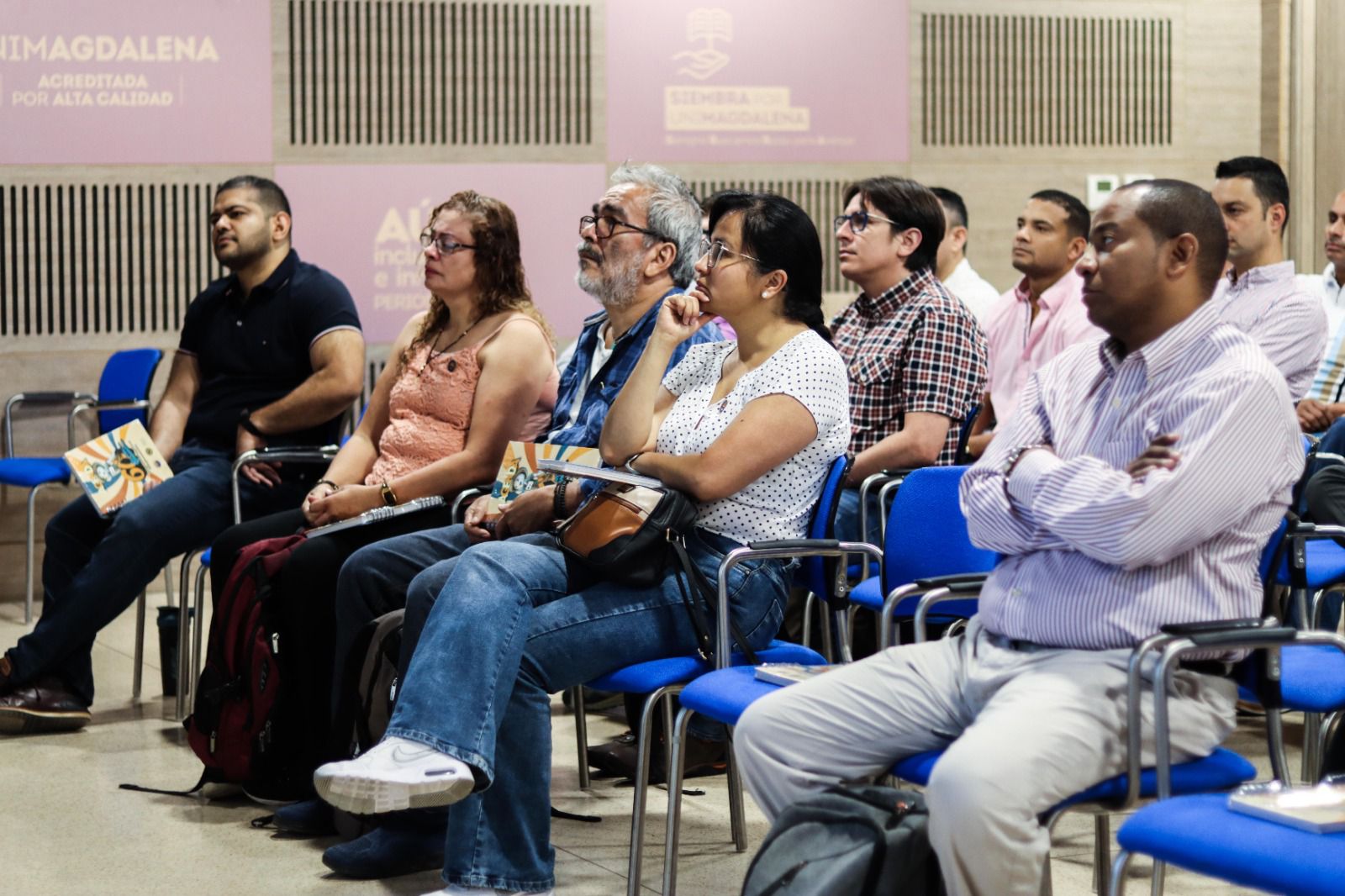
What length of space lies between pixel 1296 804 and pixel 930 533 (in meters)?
1.18

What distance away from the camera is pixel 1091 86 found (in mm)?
7734

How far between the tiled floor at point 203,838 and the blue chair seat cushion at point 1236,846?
117 cm

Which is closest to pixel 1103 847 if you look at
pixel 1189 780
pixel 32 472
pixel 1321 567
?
pixel 1189 780

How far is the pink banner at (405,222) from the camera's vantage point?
688cm

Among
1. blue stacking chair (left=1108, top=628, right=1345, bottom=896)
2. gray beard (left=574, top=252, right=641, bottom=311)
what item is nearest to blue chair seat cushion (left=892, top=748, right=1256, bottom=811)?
blue stacking chair (left=1108, top=628, right=1345, bottom=896)

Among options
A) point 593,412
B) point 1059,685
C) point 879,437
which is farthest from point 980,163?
point 1059,685

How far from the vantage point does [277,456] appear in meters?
4.55

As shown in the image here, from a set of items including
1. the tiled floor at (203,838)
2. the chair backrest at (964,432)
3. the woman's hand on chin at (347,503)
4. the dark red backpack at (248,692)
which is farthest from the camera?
the chair backrest at (964,432)

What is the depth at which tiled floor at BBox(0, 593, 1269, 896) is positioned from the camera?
128 inches

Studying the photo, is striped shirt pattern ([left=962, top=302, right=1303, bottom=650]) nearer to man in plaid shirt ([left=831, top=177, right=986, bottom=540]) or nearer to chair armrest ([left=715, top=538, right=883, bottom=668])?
chair armrest ([left=715, top=538, right=883, bottom=668])

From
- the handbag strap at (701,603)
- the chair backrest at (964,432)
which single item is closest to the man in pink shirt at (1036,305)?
the chair backrest at (964,432)

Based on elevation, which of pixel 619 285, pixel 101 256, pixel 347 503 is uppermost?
pixel 101 256

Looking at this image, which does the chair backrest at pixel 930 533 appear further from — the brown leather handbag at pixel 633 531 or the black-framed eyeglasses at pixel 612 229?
the black-framed eyeglasses at pixel 612 229

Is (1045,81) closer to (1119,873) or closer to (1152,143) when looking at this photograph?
(1152,143)
